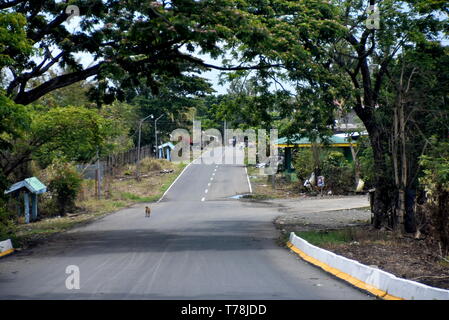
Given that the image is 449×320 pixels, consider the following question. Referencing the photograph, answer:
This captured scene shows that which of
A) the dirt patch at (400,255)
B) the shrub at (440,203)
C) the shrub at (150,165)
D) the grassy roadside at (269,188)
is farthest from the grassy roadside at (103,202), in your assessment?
the shrub at (440,203)

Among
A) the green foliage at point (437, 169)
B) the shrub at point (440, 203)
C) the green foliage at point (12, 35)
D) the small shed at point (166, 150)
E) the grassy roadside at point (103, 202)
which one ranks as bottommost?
the grassy roadside at point (103, 202)

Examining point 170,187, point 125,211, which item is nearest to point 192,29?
point 125,211

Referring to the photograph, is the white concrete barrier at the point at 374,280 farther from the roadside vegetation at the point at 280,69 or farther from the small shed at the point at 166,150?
the small shed at the point at 166,150

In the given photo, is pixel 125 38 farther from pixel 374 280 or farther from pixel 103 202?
pixel 103 202

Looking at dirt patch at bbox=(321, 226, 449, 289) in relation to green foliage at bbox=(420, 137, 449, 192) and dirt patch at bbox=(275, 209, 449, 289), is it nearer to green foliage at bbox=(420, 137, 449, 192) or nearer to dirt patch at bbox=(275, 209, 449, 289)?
dirt patch at bbox=(275, 209, 449, 289)

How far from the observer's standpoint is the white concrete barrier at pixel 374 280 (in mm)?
8867

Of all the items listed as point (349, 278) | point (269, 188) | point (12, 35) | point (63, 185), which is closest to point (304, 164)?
point (269, 188)

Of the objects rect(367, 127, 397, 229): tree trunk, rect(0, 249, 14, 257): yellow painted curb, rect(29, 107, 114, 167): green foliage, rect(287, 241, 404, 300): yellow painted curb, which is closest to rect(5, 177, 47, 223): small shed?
rect(29, 107, 114, 167): green foliage

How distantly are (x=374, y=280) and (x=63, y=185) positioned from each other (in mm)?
25983

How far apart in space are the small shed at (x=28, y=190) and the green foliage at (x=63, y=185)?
2.22 meters

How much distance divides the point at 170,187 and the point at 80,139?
28100 millimetres

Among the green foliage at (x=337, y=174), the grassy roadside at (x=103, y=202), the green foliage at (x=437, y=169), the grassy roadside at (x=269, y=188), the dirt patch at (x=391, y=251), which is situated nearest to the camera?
the dirt patch at (x=391, y=251)
